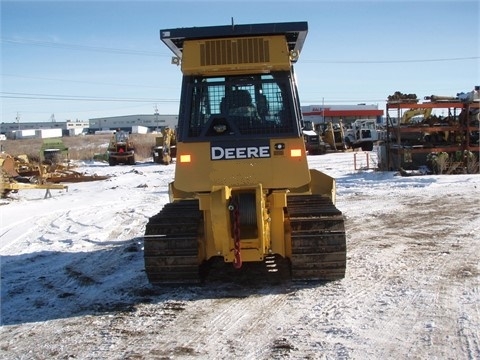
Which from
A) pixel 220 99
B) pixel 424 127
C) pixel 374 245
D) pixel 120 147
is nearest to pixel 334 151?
pixel 120 147

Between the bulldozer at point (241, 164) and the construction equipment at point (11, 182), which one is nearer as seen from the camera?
the bulldozer at point (241, 164)

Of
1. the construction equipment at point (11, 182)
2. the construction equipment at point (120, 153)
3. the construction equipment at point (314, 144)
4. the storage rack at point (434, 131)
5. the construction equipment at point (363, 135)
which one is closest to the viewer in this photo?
the construction equipment at point (11, 182)

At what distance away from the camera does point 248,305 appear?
590 centimetres

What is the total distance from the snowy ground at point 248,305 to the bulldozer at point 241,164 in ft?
1.46

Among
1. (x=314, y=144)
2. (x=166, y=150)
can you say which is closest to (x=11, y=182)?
(x=166, y=150)

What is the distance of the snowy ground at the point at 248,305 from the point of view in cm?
473

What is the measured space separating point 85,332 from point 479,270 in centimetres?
495

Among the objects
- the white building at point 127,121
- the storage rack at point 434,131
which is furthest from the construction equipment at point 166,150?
the white building at point 127,121

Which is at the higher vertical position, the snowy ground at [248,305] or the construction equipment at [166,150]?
the construction equipment at [166,150]

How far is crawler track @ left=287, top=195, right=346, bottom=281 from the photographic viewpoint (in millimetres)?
6336

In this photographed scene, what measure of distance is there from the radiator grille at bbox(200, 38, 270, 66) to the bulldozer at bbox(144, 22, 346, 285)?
0.04ft

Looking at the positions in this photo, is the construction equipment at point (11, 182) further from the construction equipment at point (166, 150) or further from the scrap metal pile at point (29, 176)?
the construction equipment at point (166, 150)

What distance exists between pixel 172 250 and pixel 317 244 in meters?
1.71

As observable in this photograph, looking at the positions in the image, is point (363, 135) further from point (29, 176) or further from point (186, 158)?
point (186, 158)
